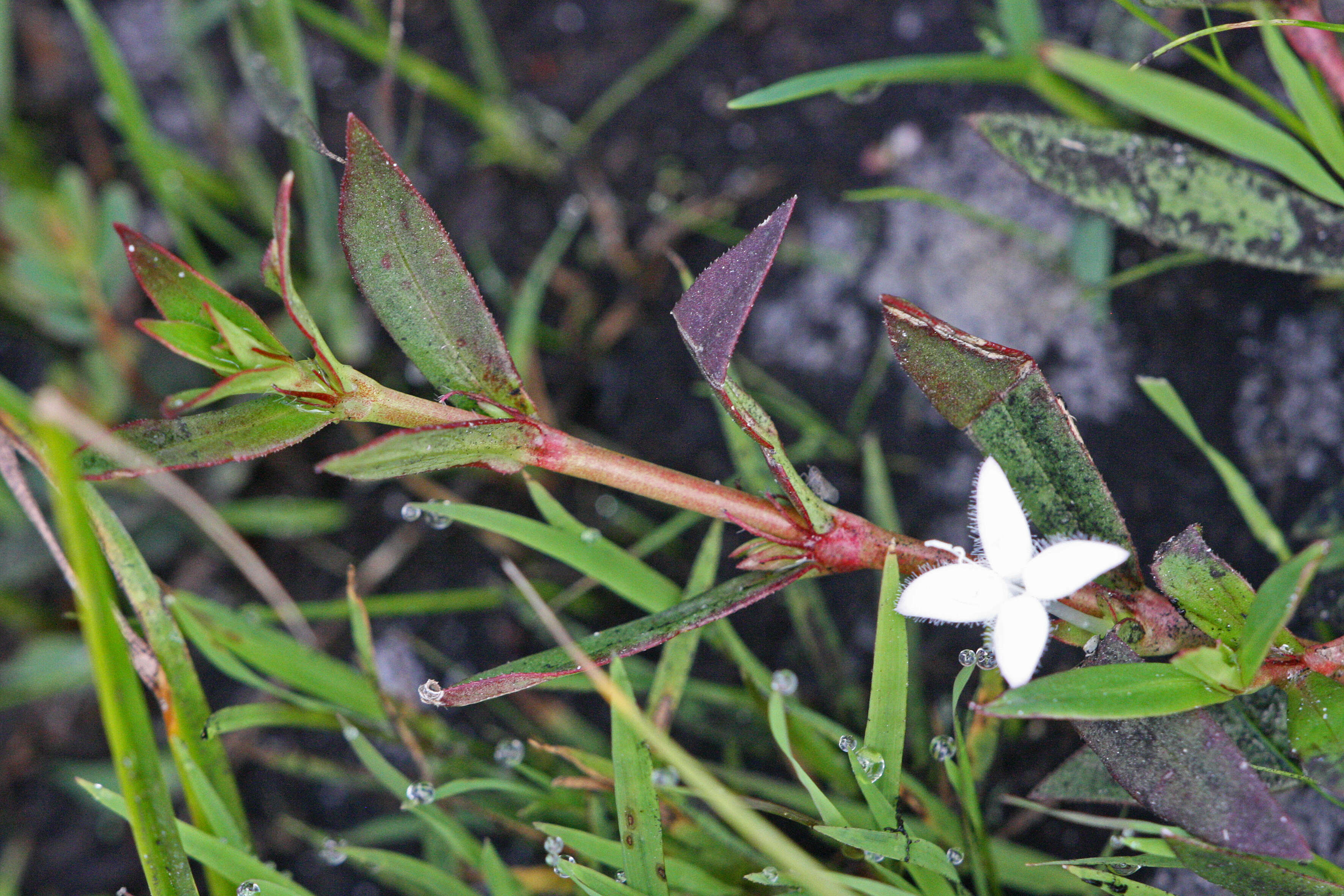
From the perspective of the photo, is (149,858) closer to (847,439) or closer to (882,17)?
(847,439)

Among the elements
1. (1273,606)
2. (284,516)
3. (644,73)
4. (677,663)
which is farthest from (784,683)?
(644,73)

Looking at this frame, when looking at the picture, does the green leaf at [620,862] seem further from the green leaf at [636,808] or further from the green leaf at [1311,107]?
the green leaf at [1311,107]

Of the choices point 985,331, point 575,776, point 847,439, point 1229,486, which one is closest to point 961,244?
point 985,331

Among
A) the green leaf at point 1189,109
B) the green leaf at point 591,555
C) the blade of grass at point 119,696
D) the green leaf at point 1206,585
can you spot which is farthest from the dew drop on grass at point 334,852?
the green leaf at point 1189,109

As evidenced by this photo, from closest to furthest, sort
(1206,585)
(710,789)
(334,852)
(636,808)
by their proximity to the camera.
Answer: (710,789)
(1206,585)
(636,808)
(334,852)

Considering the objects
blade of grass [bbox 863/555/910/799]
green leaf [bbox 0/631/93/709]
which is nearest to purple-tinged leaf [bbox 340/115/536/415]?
blade of grass [bbox 863/555/910/799]

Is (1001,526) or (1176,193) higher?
(1176,193)

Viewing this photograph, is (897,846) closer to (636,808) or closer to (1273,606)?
(636,808)

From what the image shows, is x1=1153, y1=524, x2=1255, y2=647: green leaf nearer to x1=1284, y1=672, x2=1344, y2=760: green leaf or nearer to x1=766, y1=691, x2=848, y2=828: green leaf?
x1=1284, y1=672, x2=1344, y2=760: green leaf
